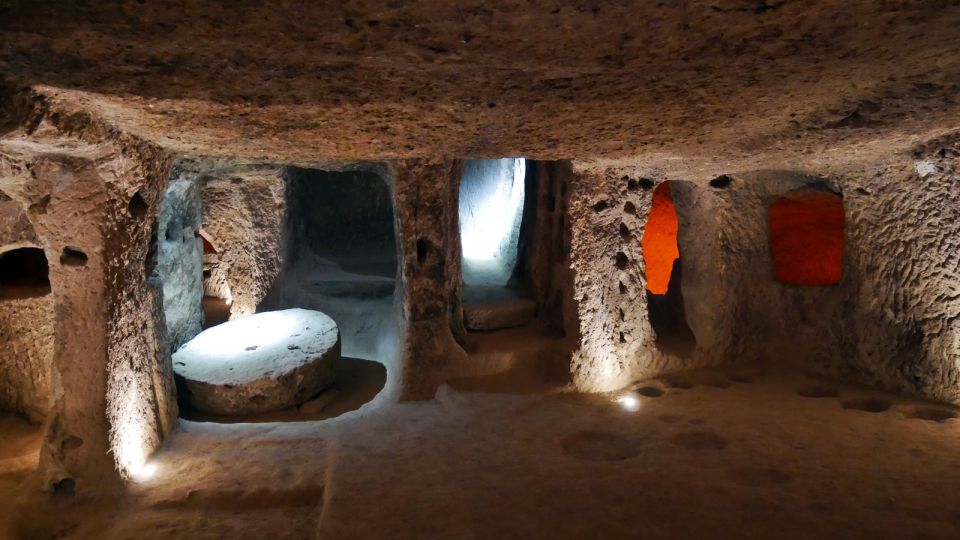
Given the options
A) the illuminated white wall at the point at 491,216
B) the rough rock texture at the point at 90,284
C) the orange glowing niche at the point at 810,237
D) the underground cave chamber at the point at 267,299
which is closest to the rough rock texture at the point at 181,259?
the underground cave chamber at the point at 267,299

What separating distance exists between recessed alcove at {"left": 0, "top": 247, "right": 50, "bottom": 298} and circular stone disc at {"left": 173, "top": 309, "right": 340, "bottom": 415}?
129cm

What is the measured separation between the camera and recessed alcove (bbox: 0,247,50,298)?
482 centimetres

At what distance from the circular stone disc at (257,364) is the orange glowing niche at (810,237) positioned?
5487 mm

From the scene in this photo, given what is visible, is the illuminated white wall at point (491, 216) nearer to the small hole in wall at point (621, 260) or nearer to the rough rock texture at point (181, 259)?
the small hole in wall at point (621, 260)

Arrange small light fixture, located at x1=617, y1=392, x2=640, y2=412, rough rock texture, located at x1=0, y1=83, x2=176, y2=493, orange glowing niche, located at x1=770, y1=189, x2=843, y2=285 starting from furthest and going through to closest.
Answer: orange glowing niche, located at x1=770, y1=189, x2=843, y2=285
small light fixture, located at x1=617, y1=392, x2=640, y2=412
rough rock texture, located at x1=0, y1=83, x2=176, y2=493

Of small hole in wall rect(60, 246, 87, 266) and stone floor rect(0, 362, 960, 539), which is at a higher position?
small hole in wall rect(60, 246, 87, 266)

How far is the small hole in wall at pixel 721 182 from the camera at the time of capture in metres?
5.11

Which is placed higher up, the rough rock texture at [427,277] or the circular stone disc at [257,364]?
the rough rock texture at [427,277]

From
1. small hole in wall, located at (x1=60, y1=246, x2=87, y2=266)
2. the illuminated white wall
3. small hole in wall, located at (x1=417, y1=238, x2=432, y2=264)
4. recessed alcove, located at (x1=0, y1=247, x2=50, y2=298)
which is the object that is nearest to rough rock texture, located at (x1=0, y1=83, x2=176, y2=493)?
small hole in wall, located at (x1=60, y1=246, x2=87, y2=266)

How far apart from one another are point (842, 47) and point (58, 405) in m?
3.95

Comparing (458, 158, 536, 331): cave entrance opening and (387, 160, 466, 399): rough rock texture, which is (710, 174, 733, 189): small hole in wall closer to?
(458, 158, 536, 331): cave entrance opening

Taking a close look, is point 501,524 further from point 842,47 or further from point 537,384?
point 842,47

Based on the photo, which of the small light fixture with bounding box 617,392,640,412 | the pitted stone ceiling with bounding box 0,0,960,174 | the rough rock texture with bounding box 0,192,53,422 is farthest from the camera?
the rough rock texture with bounding box 0,192,53,422

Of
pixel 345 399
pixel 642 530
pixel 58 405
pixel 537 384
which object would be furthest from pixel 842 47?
pixel 345 399
